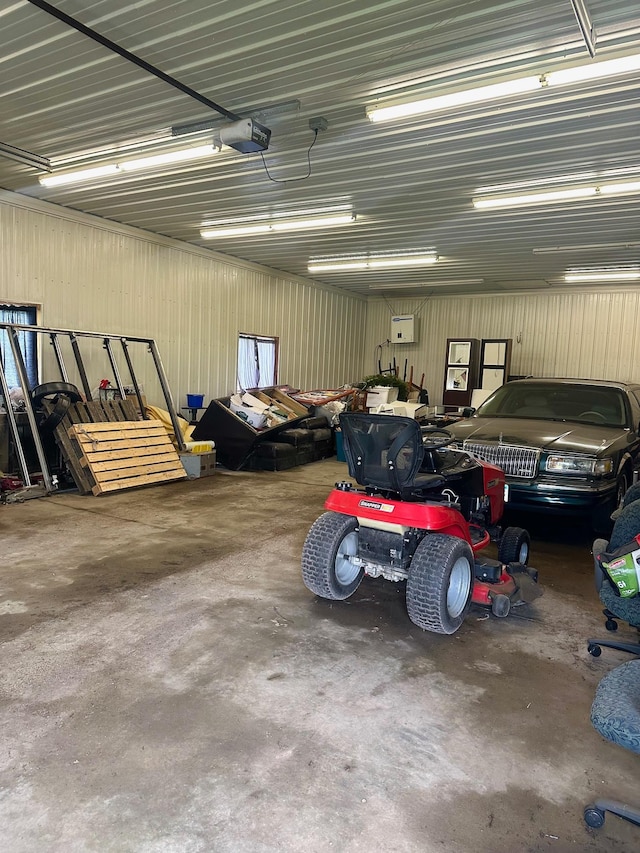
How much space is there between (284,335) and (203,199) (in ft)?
16.9

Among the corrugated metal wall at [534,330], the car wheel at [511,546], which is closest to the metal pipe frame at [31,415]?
the car wheel at [511,546]

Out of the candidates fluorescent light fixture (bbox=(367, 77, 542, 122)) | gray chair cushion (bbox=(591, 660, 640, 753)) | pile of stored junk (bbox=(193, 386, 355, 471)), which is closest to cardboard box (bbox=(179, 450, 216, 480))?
pile of stored junk (bbox=(193, 386, 355, 471))

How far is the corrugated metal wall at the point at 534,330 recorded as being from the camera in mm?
12375

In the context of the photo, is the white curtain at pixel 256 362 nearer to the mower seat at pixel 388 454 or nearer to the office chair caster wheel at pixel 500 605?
the mower seat at pixel 388 454

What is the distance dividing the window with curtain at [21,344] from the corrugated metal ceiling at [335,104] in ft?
5.21

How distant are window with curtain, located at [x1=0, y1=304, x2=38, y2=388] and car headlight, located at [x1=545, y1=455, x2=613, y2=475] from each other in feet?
21.9

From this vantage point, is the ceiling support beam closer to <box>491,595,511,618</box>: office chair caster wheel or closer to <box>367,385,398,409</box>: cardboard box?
<box>491,595,511,618</box>: office chair caster wheel

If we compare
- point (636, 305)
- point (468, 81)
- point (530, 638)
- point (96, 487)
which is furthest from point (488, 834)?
point (636, 305)

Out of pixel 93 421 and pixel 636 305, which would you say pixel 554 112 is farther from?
pixel 636 305

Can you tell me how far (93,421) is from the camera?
23.1 feet

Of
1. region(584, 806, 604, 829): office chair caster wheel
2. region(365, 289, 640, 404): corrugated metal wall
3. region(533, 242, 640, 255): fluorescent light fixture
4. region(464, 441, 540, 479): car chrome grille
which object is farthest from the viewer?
region(365, 289, 640, 404): corrugated metal wall

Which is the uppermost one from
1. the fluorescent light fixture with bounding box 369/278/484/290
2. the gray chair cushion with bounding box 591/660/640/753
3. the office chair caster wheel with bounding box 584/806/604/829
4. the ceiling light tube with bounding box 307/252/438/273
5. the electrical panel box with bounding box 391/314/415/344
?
the ceiling light tube with bounding box 307/252/438/273

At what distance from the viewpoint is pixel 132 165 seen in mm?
6156

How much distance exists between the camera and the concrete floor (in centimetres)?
184
